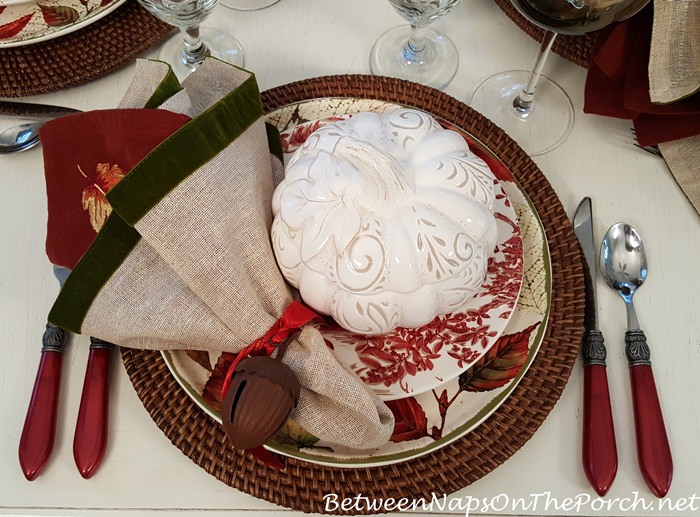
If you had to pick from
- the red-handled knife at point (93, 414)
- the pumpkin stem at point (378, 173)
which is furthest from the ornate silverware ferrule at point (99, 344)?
the pumpkin stem at point (378, 173)

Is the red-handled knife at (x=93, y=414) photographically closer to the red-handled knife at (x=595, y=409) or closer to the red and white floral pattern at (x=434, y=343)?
the red and white floral pattern at (x=434, y=343)

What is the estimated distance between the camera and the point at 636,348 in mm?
442

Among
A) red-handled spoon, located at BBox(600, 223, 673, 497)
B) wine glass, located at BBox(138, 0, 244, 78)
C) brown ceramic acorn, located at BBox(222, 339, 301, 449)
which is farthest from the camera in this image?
wine glass, located at BBox(138, 0, 244, 78)

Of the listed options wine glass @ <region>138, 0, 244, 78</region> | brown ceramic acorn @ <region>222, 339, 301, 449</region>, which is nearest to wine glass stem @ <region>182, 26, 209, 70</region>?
wine glass @ <region>138, 0, 244, 78</region>

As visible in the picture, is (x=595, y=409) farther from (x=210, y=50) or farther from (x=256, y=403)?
(x=210, y=50)

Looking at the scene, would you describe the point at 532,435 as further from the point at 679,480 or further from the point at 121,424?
the point at 121,424

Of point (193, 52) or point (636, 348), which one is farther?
point (193, 52)

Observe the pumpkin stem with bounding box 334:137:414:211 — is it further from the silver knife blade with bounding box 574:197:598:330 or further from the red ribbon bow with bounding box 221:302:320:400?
the silver knife blade with bounding box 574:197:598:330

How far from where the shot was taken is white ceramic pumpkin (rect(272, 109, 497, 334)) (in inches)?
13.2

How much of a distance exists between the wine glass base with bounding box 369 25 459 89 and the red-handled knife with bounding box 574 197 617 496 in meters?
0.22

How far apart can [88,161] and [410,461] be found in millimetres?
286

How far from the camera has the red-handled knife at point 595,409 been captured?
405mm

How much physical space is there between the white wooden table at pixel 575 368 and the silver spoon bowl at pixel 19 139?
0.01 m

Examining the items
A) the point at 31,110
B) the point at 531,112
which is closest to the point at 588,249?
the point at 531,112
